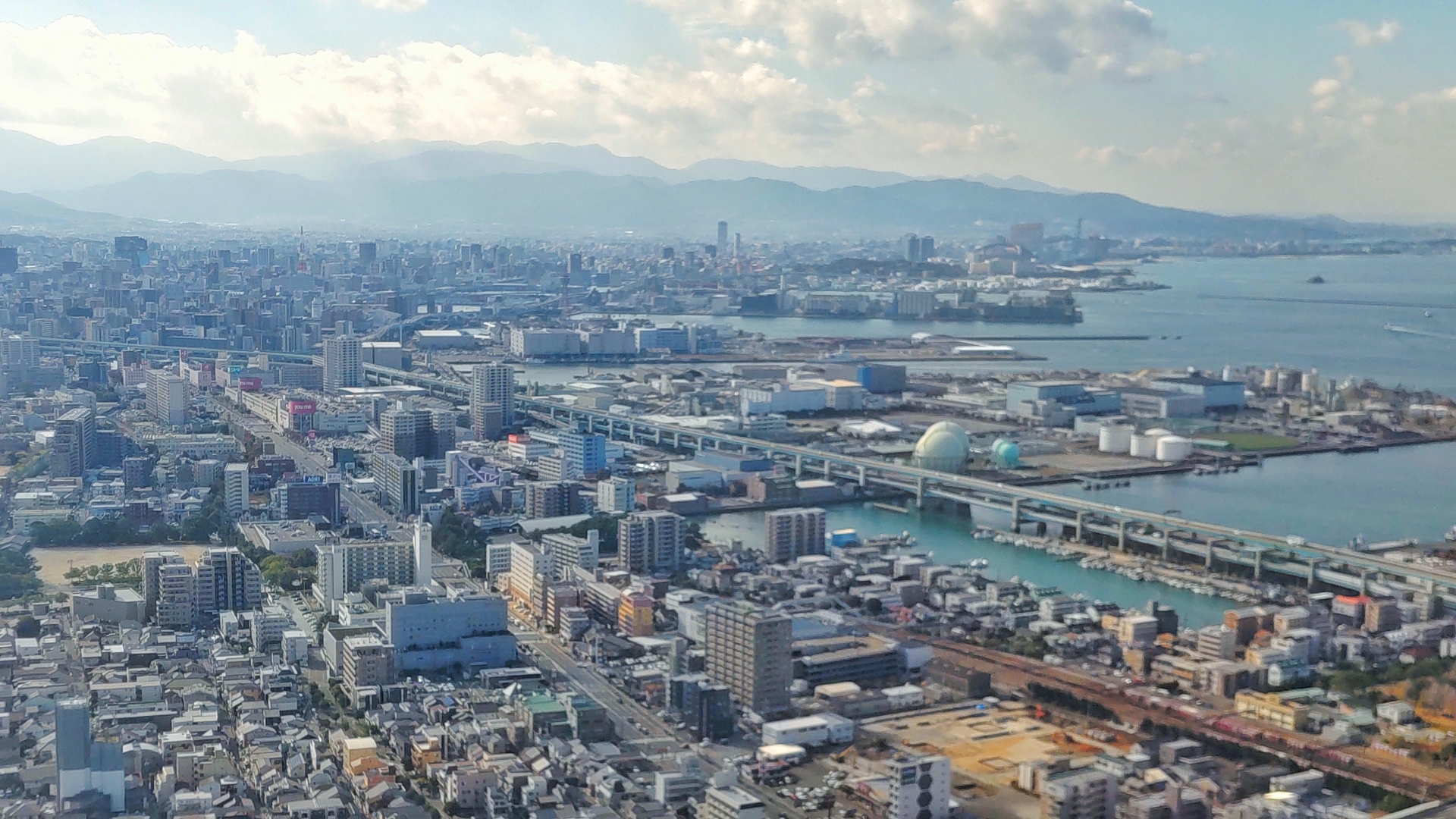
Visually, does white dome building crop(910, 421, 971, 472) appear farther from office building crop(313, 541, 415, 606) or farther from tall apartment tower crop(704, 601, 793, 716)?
tall apartment tower crop(704, 601, 793, 716)

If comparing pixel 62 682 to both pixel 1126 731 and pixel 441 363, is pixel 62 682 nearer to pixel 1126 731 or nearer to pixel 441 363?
pixel 1126 731

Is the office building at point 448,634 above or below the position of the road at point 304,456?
above

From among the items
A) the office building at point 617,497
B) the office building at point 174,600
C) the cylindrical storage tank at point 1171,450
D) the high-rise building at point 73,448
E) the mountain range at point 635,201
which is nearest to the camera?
the office building at point 174,600

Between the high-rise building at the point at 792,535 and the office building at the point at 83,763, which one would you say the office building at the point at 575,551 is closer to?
the high-rise building at the point at 792,535

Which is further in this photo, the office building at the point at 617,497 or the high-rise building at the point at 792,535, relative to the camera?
the office building at the point at 617,497

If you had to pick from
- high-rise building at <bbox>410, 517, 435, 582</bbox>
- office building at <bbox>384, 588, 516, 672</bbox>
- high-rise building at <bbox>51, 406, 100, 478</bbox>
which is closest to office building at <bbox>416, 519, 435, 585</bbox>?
high-rise building at <bbox>410, 517, 435, 582</bbox>

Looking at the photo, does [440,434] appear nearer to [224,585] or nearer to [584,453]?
[584,453]

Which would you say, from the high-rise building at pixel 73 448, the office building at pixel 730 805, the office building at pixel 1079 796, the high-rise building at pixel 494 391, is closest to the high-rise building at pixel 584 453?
the high-rise building at pixel 494 391

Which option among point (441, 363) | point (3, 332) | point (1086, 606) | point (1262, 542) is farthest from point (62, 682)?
point (441, 363)
